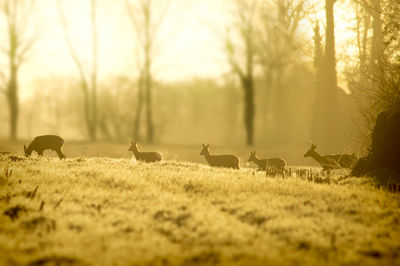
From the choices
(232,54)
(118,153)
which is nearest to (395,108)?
(118,153)

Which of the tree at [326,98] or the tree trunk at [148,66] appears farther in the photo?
the tree trunk at [148,66]

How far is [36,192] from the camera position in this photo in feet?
34.8

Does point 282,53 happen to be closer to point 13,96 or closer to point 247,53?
point 247,53

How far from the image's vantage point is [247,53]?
36062 millimetres

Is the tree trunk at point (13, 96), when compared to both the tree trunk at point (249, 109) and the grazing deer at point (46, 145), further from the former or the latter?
the grazing deer at point (46, 145)

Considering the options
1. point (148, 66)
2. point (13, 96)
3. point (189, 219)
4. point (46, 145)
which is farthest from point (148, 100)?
point (189, 219)

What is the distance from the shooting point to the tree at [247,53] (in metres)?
35.3

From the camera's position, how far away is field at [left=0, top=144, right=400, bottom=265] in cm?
687

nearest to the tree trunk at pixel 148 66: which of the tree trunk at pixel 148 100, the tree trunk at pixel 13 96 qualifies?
the tree trunk at pixel 148 100

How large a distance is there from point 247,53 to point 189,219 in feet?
94.7

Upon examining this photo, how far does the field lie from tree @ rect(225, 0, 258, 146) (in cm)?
2291

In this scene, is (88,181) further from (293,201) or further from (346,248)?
(346,248)

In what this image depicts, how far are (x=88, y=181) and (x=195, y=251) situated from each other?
227 inches

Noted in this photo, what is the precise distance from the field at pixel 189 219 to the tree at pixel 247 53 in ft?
75.2
